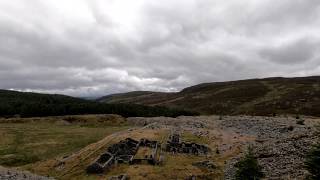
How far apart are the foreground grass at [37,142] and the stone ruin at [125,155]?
20.0 m

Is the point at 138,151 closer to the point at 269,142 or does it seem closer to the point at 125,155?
the point at 125,155

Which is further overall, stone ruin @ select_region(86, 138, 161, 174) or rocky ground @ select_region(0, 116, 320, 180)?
stone ruin @ select_region(86, 138, 161, 174)

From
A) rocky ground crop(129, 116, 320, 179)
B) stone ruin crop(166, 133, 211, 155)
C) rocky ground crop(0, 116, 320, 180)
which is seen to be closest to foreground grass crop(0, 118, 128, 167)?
rocky ground crop(0, 116, 320, 180)

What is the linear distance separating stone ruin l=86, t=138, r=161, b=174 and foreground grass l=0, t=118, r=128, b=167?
2004 cm

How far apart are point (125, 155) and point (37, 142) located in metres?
48.6

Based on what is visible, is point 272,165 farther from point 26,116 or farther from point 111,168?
point 26,116

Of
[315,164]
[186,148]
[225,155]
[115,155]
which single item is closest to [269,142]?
[225,155]

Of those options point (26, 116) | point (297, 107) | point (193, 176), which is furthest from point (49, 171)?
point (297, 107)

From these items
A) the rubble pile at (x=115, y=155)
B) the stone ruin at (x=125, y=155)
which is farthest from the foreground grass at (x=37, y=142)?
the stone ruin at (x=125, y=155)

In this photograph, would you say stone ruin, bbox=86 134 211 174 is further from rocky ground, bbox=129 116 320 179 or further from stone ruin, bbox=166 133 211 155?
rocky ground, bbox=129 116 320 179

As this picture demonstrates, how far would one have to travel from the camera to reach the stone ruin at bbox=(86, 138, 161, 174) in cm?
6347

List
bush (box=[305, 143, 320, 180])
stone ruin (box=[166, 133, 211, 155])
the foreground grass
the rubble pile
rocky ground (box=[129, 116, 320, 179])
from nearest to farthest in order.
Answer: bush (box=[305, 143, 320, 180]) < rocky ground (box=[129, 116, 320, 179]) < the rubble pile < stone ruin (box=[166, 133, 211, 155]) < the foreground grass

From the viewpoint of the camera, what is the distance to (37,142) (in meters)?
109

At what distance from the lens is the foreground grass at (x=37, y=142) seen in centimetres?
9088
